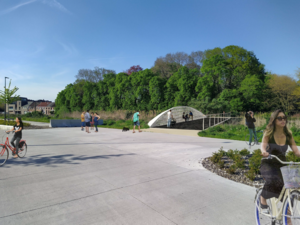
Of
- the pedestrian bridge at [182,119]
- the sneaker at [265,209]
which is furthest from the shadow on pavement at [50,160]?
the pedestrian bridge at [182,119]

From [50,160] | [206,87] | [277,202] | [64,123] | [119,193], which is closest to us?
[277,202]

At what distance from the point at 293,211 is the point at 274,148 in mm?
726

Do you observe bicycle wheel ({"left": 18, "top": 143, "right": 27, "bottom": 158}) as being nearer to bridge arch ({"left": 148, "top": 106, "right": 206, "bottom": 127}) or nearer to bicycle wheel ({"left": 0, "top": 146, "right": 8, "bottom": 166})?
bicycle wheel ({"left": 0, "top": 146, "right": 8, "bottom": 166})

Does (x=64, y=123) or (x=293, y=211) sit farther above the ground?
(x=64, y=123)

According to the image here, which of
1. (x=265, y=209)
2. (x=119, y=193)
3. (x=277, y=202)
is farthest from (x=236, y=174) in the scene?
(x=119, y=193)

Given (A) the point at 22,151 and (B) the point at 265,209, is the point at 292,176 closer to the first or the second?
(B) the point at 265,209

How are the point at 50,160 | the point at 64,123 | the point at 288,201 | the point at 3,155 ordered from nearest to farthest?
the point at 288,201
the point at 3,155
the point at 50,160
the point at 64,123

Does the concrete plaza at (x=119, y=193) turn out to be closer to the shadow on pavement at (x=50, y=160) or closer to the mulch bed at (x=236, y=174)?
the shadow on pavement at (x=50, y=160)

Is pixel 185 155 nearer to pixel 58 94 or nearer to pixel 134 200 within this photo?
pixel 134 200

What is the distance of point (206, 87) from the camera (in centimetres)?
3109

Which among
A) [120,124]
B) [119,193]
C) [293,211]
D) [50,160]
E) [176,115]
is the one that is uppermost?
[176,115]

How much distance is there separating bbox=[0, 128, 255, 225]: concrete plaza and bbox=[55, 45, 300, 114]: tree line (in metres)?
23.6

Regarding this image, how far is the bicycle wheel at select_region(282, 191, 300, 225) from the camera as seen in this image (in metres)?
2.42

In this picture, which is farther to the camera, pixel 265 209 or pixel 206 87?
pixel 206 87
